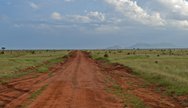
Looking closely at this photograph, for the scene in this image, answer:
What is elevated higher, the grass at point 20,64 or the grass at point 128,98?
the grass at point 128,98

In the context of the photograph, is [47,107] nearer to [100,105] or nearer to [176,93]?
[100,105]

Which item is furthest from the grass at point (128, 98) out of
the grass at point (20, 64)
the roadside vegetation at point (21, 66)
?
the grass at point (20, 64)

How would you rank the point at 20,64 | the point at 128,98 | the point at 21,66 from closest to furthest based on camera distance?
1. the point at 128,98
2. the point at 21,66
3. the point at 20,64

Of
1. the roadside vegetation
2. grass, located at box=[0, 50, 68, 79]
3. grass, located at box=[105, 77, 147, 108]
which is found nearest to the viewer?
grass, located at box=[105, 77, 147, 108]

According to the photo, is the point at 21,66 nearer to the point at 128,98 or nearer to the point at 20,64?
the point at 20,64

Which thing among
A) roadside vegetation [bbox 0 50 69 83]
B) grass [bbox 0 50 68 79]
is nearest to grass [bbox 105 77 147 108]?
roadside vegetation [bbox 0 50 69 83]

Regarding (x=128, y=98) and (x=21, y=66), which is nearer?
(x=128, y=98)

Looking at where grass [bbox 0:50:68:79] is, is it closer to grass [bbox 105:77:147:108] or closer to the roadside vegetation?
the roadside vegetation

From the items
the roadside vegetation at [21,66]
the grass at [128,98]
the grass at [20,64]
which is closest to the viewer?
the grass at [128,98]

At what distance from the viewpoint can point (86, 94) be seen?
18.4 meters

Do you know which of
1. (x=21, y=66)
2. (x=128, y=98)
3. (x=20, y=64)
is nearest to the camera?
(x=128, y=98)

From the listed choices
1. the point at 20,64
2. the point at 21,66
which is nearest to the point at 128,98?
the point at 21,66

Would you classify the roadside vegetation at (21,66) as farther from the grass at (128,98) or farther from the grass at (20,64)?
the grass at (128,98)

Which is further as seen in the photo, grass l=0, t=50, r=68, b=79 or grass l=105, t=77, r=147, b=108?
grass l=0, t=50, r=68, b=79
